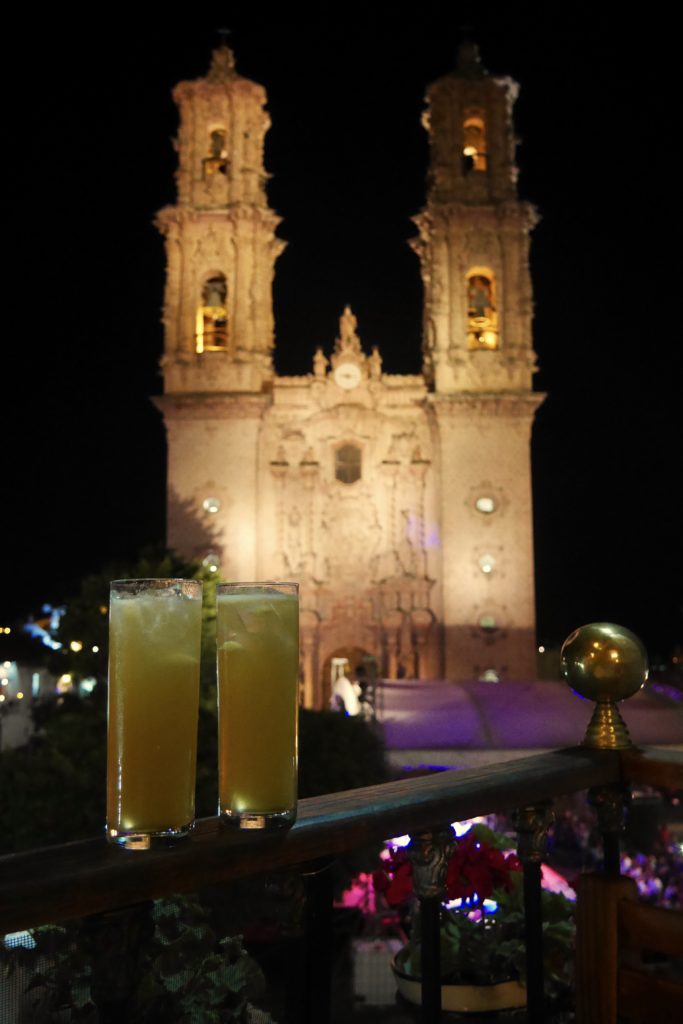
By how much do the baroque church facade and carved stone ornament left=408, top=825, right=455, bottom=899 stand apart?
23.3 metres

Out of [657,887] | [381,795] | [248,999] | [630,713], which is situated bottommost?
[657,887]

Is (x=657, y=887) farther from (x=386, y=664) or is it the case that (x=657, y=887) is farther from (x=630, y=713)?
(x=386, y=664)

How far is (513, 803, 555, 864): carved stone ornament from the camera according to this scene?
2221 millimetres

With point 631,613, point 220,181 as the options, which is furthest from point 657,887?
point 631,613

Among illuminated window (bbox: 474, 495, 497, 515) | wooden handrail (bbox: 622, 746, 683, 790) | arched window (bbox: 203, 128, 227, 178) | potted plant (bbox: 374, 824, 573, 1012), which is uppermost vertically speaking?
arched window (bbox: 203, 128, 227, 178)

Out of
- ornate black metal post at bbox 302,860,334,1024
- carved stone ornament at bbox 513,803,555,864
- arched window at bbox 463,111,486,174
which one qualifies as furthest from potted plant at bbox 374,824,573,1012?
arched window at bbox 463,111,486,174

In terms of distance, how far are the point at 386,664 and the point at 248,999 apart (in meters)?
24.0

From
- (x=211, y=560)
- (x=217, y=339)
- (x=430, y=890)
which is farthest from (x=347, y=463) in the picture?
(x=430, y=890)

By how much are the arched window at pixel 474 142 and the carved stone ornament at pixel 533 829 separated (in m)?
28.4

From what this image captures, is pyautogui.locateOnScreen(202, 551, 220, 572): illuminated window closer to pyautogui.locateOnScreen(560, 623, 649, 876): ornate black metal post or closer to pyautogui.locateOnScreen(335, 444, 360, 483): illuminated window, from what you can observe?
pyautogui.locateOnScreen(335, 444, 360, 483): illuminated window

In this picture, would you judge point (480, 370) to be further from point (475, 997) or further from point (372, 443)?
point (475, 997)

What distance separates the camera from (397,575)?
25953 mm

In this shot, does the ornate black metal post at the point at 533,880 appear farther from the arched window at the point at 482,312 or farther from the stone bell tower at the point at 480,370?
the arched window at the point at 482,312

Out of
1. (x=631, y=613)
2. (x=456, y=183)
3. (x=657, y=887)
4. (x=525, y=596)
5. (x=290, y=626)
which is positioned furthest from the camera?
(x=631, y=613)
